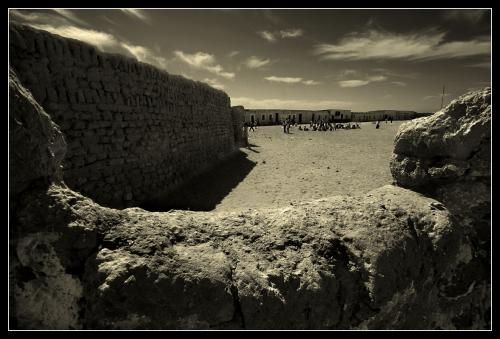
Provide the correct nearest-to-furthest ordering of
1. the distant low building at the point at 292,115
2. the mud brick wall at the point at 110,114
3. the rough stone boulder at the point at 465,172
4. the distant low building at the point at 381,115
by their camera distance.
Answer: the rough stone boulder at the point at 465,172
the mud brick wall at the point at 110,114
the distant low building at the point at 292,115
the distant low building at the point at 381,115

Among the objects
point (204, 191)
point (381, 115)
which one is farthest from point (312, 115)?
point (204, 191)

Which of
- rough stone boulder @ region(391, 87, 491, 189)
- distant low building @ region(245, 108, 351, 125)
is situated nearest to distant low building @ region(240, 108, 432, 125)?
distant low building @ region(245, 108, 351, 125)

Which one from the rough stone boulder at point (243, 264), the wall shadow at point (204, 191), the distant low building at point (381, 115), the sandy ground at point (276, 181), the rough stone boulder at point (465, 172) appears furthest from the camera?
the distant low building at point (381, 115)

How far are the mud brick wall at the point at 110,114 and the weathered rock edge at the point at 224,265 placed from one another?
3.31m

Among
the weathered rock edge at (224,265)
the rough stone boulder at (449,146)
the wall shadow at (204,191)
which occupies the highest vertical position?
the rough stone boulder at (449,146)

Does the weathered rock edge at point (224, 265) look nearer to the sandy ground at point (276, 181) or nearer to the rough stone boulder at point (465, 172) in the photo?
the rough stone boulder at point (465, 172)

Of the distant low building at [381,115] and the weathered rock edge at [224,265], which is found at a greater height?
the distant low building at [381,115]

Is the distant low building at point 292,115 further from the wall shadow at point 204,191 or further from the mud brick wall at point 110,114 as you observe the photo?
the mud brick wall at point 110,114

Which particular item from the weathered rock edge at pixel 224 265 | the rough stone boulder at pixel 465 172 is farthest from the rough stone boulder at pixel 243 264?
the rough stone boulder at pixel 465 172

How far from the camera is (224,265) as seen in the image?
6.17ft

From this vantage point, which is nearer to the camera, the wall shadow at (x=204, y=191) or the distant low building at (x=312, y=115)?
the wall shadow at (x=204, y=191)

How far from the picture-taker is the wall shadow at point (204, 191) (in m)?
7.32

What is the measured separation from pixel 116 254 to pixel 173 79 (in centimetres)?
817
